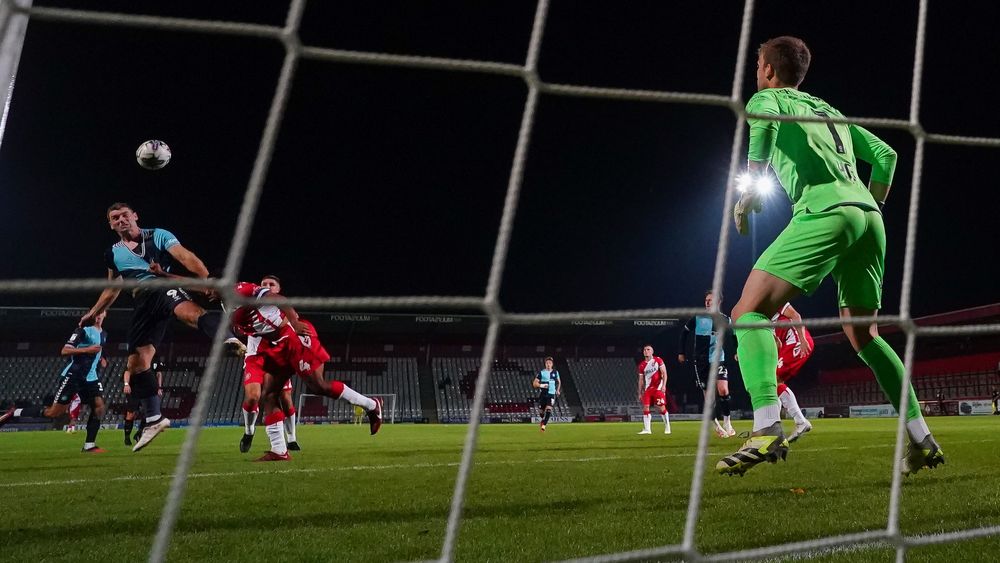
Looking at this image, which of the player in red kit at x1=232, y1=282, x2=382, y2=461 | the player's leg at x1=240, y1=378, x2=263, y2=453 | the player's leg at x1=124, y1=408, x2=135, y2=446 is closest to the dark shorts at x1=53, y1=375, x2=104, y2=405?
the player's leg at x1=124, y1=408, x2=135, y2=446

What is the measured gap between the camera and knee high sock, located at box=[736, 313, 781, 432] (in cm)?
212

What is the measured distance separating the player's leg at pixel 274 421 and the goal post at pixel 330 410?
55.2 ft

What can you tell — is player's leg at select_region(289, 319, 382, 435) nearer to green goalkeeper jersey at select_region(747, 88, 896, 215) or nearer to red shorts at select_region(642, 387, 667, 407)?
green goalkeeper jersey at select_region(747, 88, 896, 215)

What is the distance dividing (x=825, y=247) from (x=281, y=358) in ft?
12.7

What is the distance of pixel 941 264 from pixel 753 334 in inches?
908

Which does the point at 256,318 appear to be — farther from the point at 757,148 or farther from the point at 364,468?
the point at 757,148

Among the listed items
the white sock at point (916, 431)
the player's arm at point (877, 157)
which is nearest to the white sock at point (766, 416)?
the white sock at point (916, 431)

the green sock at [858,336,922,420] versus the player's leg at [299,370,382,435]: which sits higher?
the green sock at [858,336,922,420]

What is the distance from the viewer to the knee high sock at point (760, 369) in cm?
212

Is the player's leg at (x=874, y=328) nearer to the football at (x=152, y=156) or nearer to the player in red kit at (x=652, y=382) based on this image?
the football at (x=152, y=156)

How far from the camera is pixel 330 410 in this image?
23.5 m

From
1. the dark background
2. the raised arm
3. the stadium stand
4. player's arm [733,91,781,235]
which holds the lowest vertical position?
the stadium stand

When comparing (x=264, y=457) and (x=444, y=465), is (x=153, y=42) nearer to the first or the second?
(x=264, y=457)

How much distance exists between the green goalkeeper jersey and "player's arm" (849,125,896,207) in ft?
0.56
